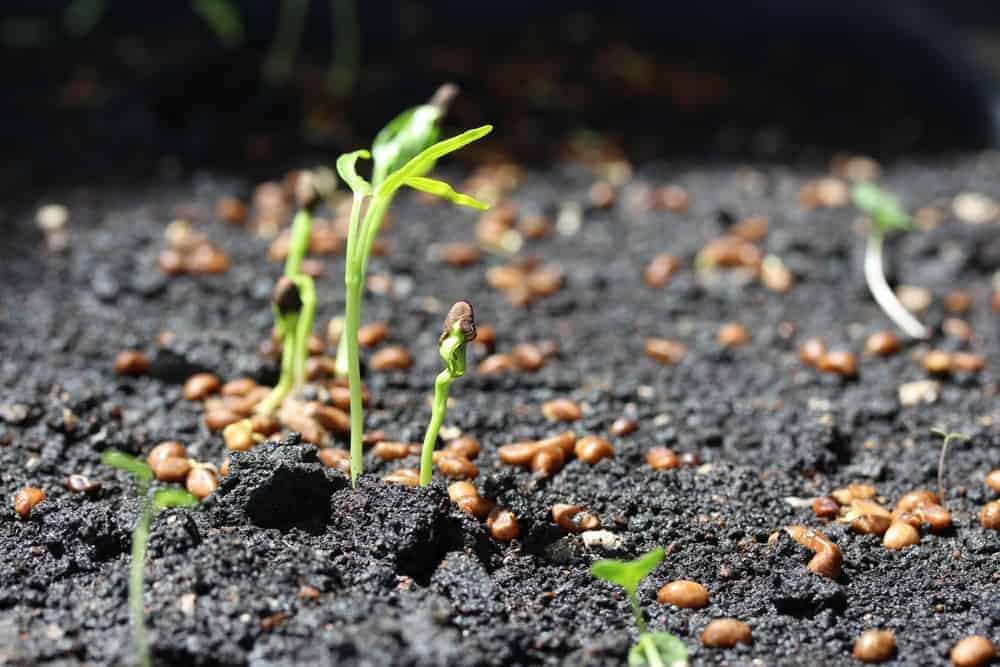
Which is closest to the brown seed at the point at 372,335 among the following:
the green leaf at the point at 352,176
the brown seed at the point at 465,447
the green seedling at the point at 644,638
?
the brown seed at the point at 465,447

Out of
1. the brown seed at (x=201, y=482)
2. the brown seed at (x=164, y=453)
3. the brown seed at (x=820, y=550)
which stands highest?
the brown seed at (x=164, y=453)

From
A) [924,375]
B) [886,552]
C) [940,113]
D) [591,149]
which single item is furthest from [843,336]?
[940,113]

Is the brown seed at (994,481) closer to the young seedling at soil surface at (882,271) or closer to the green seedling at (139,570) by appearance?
the young seedling at soil surface at (882,271)

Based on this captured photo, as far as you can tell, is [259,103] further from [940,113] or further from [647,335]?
[940,113]

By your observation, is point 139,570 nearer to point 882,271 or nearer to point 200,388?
point 200,388

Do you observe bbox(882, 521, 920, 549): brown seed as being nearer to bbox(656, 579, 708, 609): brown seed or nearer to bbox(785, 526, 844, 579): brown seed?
bbox(785, 526, 844, 579): brown seed

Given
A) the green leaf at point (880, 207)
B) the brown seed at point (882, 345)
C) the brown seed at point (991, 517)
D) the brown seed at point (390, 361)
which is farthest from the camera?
the green leaf at point (880, 207)
